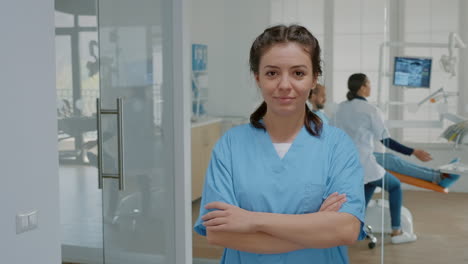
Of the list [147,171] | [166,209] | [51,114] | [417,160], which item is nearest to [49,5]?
[51,114]

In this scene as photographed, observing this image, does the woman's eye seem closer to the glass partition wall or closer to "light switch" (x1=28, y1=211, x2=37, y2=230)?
"light switch" (x1=28, y1=211, x2=37, y2=230)

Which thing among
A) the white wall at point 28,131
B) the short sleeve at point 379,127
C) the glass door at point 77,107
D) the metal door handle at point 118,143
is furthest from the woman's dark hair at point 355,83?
the white wall at point 28,131

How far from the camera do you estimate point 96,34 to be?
111 inches

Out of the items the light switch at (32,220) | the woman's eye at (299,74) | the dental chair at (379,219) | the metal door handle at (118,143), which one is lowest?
the dental chair at (379,219)

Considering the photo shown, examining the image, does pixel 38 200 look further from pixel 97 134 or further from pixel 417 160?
pixel 417 160

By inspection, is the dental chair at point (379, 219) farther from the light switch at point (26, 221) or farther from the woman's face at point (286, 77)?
the woman's face at point (286, 77)

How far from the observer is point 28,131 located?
2141 mm

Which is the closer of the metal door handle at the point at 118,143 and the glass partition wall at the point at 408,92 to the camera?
the metal door handle at the point at 118,143

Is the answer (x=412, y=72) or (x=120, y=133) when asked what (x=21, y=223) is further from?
(x=412, y=72)

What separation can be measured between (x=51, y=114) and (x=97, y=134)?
20.7 inches

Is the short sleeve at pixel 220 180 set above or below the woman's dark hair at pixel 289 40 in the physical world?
below

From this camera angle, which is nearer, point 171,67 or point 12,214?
point 12,214

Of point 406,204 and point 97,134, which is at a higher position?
point 97,134

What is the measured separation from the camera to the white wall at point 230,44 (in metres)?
3.72
